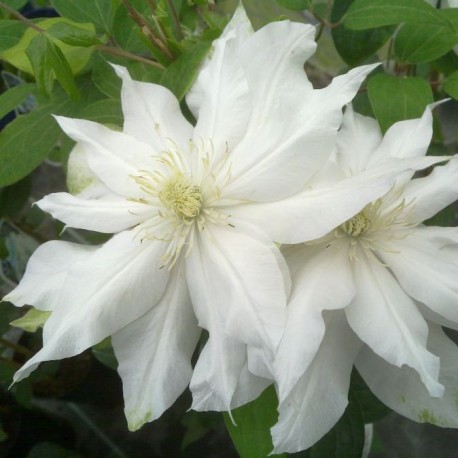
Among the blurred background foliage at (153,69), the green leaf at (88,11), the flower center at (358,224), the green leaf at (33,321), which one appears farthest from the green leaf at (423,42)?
the green leaf at (33,321)

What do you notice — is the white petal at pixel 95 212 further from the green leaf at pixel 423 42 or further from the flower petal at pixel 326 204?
the green leaf at pixel 423 42

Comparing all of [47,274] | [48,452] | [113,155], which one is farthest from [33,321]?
[48,452]

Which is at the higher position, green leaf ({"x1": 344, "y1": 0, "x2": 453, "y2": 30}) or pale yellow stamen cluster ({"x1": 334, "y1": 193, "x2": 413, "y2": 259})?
green leaf ({"x1": 344, "y1": 0, "x2": 453, "y2": 30})

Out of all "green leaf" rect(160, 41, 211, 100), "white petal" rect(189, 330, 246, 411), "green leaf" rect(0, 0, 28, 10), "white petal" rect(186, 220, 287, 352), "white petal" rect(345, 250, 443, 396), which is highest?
"green leaf" rect(0, 0, 28, 10)

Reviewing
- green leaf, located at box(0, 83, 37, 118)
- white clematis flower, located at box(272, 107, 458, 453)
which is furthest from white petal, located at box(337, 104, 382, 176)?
green leaf, located at box(0, 83, 37, 118)

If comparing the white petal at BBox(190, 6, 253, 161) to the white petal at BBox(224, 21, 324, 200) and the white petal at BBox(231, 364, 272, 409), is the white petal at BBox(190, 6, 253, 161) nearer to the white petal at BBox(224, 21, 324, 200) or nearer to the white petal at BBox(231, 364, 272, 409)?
the white petal at BBox(224, 21, 324, 200)

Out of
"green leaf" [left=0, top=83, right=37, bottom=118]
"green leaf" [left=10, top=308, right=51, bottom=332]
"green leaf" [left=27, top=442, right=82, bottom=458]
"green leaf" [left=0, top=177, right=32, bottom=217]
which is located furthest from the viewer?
"green leaf" [left=27, top=442, right=82, bottom=458]

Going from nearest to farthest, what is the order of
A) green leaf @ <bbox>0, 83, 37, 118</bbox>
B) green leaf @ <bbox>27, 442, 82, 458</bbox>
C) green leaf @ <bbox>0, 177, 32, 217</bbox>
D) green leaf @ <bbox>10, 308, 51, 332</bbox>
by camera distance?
1. green leaf @ <bbox>10, 308, 51, 332</bbox>
2. green leaf @ <bbox>0, 83, 37, 118</bbox>
3. green leaf @ <bbox>0, 177, 32, 217</bbox>
4. green leaf @ <bbox>27, 442, 82, 458</bbox>

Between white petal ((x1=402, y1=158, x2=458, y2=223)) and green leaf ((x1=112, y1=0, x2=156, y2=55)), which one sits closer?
white petal ((x1=402, y1=158, x2=458, y2=223))
